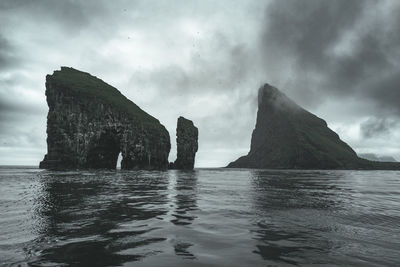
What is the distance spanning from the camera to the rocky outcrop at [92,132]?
10394cm

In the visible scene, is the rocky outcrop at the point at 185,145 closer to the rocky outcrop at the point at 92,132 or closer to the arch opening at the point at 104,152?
the rocky outcrop at the point at 92,132

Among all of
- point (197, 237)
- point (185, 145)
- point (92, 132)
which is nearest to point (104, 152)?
point (92, 132)

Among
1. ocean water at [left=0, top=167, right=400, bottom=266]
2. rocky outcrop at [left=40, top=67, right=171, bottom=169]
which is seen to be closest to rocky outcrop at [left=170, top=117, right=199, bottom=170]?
rocky outcrop at [left=40, top=67, right=171, bottom=169]

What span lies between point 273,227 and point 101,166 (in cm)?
11044

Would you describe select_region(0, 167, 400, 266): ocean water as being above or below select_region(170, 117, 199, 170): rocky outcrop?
below

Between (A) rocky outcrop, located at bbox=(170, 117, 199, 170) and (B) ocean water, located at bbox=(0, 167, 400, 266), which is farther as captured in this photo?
(A) rocky outcrop, located at bbox=(170, 117, 199, 170)

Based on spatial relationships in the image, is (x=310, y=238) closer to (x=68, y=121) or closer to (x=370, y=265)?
(x=370, y=265)

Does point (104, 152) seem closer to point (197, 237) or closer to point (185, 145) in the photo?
point (185, 145)

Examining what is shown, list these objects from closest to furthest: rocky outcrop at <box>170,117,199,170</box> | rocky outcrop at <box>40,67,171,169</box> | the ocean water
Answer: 1. the ocean water
2. rocky outcrop at <box>40,67,171,169</box>
3. rocky outcrop at <box>170,117,199,170</box>

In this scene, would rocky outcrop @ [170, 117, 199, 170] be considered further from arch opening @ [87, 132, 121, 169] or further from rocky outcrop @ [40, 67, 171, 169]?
arch opening @ [87, 132, 121, 169]

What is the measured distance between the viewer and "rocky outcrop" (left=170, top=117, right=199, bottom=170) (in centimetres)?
12838

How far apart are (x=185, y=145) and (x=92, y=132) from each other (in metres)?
42.9

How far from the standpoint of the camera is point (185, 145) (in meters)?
129

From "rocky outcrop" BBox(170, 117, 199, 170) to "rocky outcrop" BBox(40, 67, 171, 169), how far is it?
569 inches
